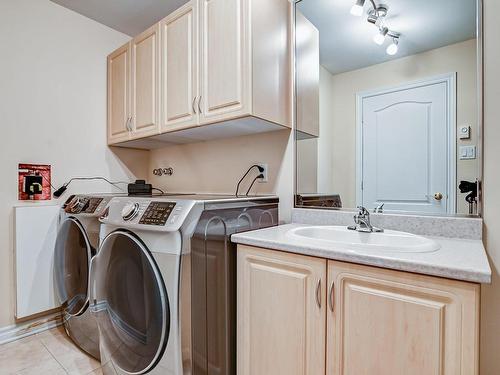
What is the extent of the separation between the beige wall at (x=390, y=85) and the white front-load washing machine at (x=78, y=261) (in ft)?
4.60

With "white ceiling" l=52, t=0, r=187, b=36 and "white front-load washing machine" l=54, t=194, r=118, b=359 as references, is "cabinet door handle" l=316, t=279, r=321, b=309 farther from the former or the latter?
"white ceiling" l=52, t=0, r=187, b=36

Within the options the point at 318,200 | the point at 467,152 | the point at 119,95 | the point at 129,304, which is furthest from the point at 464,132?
the point at 119,95

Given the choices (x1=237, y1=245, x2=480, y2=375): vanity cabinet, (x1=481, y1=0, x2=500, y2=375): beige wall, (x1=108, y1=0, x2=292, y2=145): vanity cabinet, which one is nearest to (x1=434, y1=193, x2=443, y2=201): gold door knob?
(x1=481, y1=0, x2=500, y2=375): beige wall

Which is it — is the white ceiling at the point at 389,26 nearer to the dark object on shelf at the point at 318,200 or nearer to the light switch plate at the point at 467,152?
the light switch plate at the point at 467,152

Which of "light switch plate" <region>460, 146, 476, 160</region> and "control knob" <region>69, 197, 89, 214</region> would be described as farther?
"control knob" <region>69, 197, 89, 214</region>

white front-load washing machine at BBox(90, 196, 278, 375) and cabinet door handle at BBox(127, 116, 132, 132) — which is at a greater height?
cabinet door handle at BBox(127, 116, 132, 132)

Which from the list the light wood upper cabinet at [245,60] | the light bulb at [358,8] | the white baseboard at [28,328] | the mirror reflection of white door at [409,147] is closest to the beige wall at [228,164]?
the light wood upper cabinet at [245,60]

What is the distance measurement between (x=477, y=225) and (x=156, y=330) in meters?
1.44

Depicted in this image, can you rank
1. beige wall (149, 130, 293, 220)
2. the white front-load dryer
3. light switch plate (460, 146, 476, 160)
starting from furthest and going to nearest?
beige wall (149, 130, 293, 220) < light switch plate (460, 146, 476, 160) < the white front-load dryer

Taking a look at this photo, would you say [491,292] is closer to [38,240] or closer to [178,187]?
[178,187]

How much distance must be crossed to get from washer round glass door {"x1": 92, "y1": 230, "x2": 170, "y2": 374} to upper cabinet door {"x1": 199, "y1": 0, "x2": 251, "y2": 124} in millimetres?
833

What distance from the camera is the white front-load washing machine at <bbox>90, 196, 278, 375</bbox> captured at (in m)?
1.12

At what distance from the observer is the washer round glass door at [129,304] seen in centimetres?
116

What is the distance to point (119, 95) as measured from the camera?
2291mm
